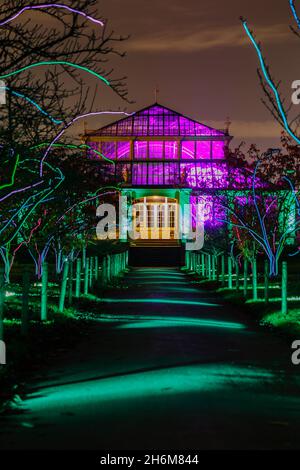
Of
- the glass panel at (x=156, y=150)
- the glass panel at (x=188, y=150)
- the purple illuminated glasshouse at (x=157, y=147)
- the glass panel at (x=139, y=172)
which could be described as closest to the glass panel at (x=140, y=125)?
the purple illuminated glasshouse at (x=157, y=147)

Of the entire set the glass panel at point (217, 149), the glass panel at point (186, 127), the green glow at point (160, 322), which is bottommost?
the green glow at point (160, 322)

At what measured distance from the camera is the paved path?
680 cm

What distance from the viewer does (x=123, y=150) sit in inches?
3287

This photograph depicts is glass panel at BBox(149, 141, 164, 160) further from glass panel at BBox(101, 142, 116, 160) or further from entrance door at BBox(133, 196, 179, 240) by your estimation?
entrance door at BBox(133, 196, 179, 240)

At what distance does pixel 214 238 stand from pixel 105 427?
3794 cm

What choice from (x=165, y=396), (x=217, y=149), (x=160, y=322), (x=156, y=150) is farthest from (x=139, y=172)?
(x=165, y=396)

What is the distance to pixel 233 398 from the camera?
8.69 meters

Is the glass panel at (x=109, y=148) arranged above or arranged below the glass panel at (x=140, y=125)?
below

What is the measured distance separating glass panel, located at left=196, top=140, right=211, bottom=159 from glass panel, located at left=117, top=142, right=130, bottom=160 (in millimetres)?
6827

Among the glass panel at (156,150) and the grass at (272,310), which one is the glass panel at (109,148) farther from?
the grass at (272,310)

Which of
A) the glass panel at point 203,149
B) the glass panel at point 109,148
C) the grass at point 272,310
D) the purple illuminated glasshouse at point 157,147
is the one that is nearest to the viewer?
the grass at point 272,310

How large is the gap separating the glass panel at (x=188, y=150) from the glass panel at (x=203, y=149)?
1.67 feet

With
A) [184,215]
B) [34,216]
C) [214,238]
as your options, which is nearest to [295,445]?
[34,216]

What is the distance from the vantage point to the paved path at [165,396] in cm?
680
